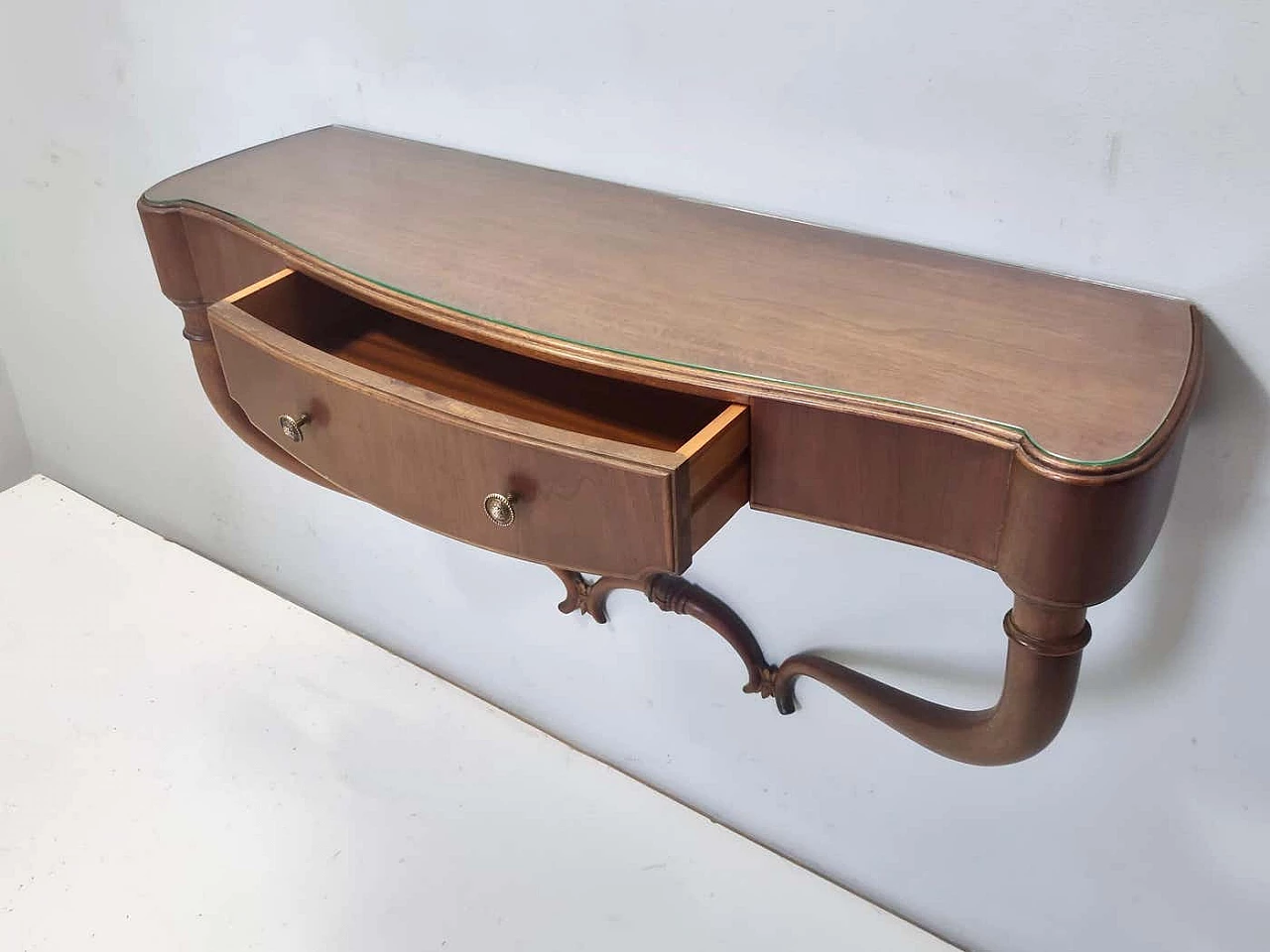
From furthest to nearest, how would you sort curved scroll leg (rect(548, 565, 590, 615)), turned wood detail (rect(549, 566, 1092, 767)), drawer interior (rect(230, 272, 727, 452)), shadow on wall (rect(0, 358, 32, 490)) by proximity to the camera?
shadow on wall (rect(0, 358, 32, 490)), curved scroll leg (rect(548, 565, 590, 615)), drawer interior (rect(230, 272, 727, 452)), turned wood detail (rect(549, 566, 1092, 767))

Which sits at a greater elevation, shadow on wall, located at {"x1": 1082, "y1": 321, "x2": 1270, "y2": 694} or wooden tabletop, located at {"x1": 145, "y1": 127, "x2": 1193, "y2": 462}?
wooden tabletop, located at {"x1": 145, "y1": 127, "x2": 1193, "y2": 462}

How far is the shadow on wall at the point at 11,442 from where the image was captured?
1902mm

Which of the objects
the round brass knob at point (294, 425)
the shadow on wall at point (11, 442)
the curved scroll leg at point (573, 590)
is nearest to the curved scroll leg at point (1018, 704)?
the curved scroll leg at point (573, 590)

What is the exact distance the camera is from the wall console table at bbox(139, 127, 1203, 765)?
65 cm

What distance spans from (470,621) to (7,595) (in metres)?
0.76

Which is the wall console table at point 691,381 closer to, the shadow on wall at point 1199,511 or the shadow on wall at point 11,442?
the shadow on wall at point 1199,511

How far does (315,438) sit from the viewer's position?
0.83 meters

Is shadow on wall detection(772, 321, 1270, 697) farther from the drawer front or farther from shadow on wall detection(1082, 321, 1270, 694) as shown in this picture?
the drawer front

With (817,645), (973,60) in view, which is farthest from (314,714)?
(973,60)

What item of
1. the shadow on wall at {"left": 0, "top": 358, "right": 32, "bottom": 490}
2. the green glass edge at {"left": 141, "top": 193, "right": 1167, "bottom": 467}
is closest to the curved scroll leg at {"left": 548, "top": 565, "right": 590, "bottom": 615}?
the green glass edge at {"left": 141, "top": 193, "right": 1167, "bottom": 467}

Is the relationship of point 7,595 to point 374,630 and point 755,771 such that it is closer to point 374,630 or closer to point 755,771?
point 374,630

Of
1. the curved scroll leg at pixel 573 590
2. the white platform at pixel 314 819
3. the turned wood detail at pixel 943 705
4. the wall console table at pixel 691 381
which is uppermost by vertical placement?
the wall console table at pixel 691 381

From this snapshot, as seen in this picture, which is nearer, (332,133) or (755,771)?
(332,133)

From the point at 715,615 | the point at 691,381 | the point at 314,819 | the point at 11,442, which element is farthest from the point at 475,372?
the point at 11,442
